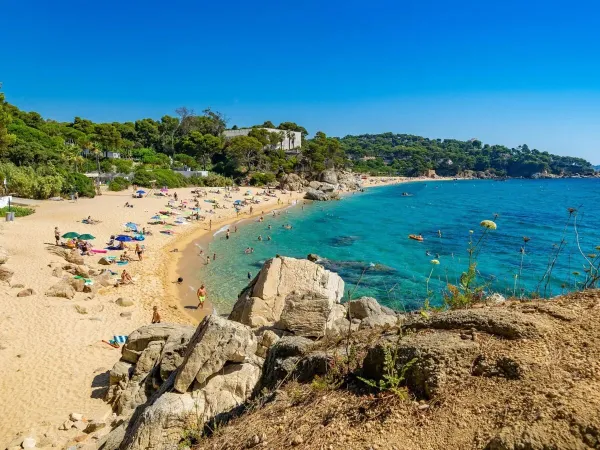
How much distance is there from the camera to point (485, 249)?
3228 centimetres

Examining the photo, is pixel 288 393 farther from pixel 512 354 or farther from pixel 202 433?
pixel 512 354

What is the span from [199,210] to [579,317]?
1750 inches

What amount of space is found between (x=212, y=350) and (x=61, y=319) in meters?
13.0

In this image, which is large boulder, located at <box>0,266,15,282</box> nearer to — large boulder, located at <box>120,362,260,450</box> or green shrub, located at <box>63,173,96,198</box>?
large boulder, located at <box>120,362,260,450</box>

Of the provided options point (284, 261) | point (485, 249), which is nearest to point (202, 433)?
point (284, 261)

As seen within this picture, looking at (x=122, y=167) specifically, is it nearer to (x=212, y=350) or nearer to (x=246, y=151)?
(x=246, y=151)

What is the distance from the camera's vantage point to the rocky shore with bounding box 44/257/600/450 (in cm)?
314

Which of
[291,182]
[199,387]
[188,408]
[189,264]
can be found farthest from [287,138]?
[188,408]

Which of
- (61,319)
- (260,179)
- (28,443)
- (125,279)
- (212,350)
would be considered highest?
(260,179)

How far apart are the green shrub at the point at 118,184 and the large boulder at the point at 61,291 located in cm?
3726

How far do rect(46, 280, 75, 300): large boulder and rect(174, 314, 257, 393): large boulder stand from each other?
14890mm

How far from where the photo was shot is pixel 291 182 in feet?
244

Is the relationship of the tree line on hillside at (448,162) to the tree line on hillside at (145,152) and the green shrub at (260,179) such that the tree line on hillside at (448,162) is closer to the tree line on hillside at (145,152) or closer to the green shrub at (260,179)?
the tree line on hillside at (145,152)

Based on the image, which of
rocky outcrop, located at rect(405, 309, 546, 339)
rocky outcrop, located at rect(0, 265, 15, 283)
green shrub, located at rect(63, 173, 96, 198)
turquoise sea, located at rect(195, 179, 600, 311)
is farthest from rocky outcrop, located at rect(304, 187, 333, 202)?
rocky outcrop, located at rect(405, 309, 546, 339)
